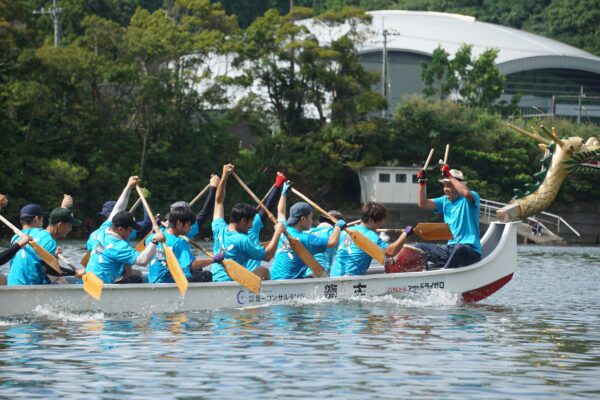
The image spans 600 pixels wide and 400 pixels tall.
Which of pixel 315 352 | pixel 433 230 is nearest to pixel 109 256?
pixel 315 352

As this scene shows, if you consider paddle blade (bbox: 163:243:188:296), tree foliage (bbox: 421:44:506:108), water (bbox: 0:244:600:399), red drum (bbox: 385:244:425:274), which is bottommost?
water (bbox: 0:244:600:399)

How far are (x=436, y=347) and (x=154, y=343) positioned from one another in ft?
9.88

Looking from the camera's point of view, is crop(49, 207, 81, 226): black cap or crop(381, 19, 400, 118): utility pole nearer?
crop(49, 207, 81, 226): black cap

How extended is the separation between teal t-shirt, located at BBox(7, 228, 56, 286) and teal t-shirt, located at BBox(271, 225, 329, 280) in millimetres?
3488

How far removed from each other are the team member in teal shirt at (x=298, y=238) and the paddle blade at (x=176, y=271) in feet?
5.84

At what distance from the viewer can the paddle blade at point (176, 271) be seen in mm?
14766

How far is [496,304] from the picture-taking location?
59.7ft

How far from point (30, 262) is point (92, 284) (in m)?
0.91

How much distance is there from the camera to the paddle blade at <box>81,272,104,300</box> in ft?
46.4

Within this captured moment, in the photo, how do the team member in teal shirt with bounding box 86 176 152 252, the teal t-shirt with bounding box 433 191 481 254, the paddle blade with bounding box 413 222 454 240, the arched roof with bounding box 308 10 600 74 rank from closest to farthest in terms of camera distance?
the team member in teal shirt with bounding box 86 176 152 252 < the teal t-shirt with bounding box 433 191 481 254 < the paddle blade with bounding box 413 222 454 240 < the arched roof with bounding box 308 10 600 74

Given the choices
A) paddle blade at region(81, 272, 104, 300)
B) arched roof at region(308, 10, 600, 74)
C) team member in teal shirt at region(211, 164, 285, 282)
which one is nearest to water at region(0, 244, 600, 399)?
paddle blade at region(81, 272, 104, 300)

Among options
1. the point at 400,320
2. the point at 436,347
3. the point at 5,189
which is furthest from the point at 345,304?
the point at 5,189

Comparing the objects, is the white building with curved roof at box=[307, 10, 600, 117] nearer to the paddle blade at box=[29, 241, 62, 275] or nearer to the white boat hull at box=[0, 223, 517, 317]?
the white boat hull at box=[0, 223, 517, 317]

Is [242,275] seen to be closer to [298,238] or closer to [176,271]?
[176,271]
